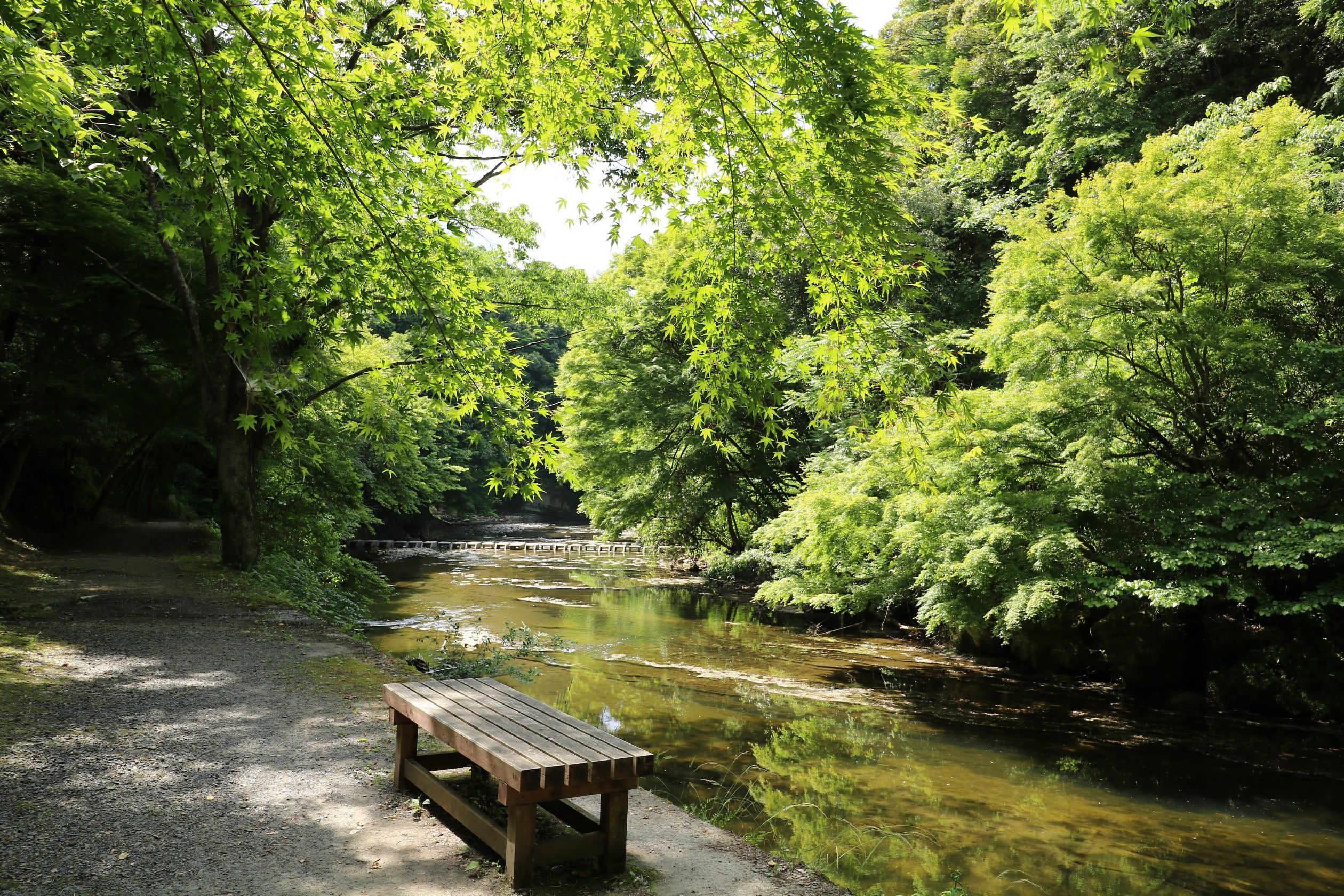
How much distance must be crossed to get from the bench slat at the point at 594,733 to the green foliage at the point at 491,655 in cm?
101

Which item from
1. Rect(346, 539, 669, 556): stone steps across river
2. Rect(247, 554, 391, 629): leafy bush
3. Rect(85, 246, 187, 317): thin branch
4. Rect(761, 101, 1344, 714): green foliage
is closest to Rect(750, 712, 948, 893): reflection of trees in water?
Rect(761, 101, 1344, 714): green foliage

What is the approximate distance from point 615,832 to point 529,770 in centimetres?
74

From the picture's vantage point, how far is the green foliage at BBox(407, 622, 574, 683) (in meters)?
8.05

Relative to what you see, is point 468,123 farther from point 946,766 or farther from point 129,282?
point 946,766

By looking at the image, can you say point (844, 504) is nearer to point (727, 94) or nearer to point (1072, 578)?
point (1072, 578)

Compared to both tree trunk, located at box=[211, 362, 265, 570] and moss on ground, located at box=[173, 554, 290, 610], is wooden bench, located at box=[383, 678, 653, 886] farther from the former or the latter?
tree trunk, located at box=[211, 362, 265, 570]

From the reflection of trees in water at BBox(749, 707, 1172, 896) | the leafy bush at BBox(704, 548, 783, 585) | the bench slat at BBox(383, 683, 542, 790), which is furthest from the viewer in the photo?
the leafy bush at BBox(704, 548, 783, 585)

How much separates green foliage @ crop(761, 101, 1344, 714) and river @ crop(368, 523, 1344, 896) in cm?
158

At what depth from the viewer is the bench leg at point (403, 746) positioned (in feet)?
15.7

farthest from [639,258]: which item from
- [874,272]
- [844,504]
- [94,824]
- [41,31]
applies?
[94,824]

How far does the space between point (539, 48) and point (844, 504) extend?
29.7ft

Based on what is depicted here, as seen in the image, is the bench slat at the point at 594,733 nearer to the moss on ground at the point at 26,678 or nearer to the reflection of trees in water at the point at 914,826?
the reflection of trees in water at the point at 914,826

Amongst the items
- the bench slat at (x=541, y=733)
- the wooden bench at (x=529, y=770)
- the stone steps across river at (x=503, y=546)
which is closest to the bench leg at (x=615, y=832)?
the wooden bench at (x=529, y=770)

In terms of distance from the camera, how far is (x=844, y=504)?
13.4 m
